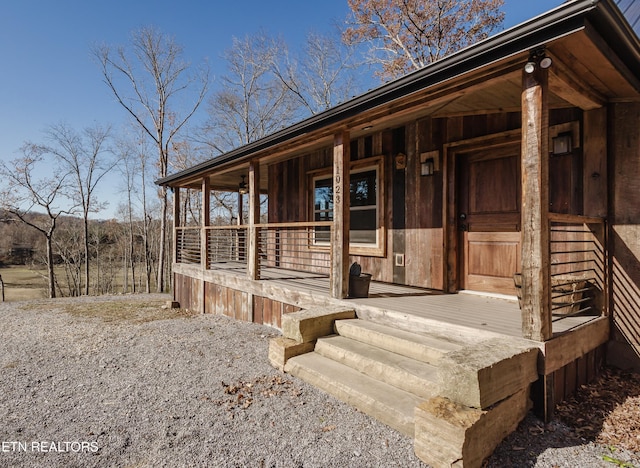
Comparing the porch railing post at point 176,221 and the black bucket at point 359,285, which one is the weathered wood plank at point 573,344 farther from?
the porch railing post at point 176,221

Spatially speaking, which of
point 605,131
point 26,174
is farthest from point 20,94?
point 605,131

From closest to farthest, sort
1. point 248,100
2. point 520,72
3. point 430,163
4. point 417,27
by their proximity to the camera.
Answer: point 520,72
point 430,163
point 417,27
point 248,100

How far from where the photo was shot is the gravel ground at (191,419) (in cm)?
212

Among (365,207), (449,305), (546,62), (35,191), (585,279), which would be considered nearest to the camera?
(546,62)

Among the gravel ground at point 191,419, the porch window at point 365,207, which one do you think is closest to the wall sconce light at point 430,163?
the porch window at point 365,207

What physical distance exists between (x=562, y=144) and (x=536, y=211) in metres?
1.66

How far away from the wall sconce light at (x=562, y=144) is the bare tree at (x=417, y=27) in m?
8.98

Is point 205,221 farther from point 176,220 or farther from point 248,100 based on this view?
point 248,100

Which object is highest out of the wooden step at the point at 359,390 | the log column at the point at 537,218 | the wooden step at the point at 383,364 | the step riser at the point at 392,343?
the log column at the point at 537,218

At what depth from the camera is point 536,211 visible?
2.40m

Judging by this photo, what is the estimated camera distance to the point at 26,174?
51.7ft

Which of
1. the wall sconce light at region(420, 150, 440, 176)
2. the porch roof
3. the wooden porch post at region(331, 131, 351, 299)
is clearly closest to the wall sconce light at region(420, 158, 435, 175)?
the wall sconce light at region(420, 150, 440, 176)

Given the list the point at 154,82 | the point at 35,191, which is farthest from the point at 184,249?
the point at 35,191

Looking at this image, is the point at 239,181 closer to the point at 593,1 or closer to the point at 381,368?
the point at 381,368
